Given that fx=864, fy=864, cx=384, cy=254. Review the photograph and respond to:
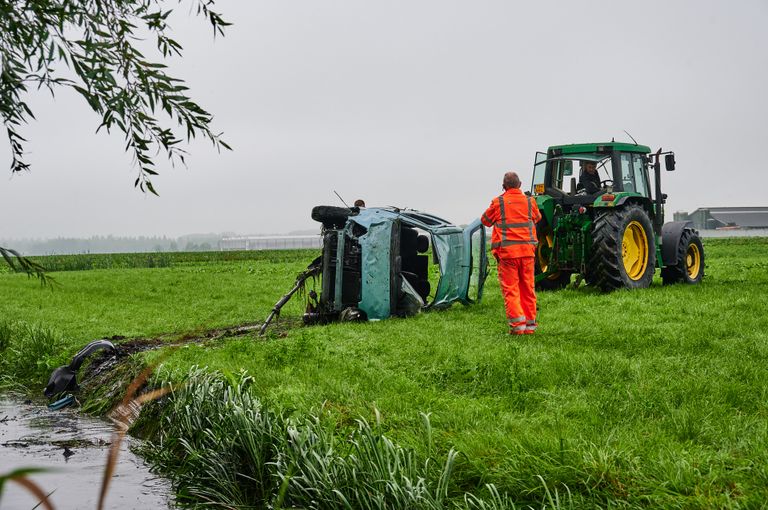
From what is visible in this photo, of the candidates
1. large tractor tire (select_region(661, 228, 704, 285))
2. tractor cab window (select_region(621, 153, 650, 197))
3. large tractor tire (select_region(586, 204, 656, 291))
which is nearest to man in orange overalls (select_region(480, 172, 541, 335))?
large tractor tire (select_region(586, 204, 656, 291))

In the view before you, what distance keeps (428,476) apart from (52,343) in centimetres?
952

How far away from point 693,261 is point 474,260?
5.44 m

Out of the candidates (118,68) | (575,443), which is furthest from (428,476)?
(118,68)

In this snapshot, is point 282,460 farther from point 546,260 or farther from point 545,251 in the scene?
point 546,260

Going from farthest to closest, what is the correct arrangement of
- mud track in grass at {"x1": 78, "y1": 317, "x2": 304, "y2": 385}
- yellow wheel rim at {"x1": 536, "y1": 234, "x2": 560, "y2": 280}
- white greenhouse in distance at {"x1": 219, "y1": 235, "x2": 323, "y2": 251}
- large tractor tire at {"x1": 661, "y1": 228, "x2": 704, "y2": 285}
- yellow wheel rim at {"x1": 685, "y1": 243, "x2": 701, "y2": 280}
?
white greenhouse in distance at {"x1": 219, "y1": 235, "x2": 323, "y2": 251} → yellow wheel rim at {"x1": 685, "y1": 243, "x2": 701, "y2": 280} → large tractor tire at {"x1": 661, "y1": 228, "x2": 704, "y2": 285} → yellow wheel rim at {"x1": 536, "y1": 234, "x2": 560, "y2": 280} → mud track in grass at {"x1": 78, "y1": 317, "x2": 304, "y2": 385}

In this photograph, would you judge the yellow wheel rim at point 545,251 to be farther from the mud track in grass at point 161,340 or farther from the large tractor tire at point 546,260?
the mud track in grass at point 161,340

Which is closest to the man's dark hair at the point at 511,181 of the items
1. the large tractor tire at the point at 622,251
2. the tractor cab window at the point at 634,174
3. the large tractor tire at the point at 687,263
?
the large tractor tire at the point at 622,251

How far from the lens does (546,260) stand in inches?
653

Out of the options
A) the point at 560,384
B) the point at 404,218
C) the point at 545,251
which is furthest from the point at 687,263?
the point at 560,384

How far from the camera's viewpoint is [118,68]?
5.29 metres

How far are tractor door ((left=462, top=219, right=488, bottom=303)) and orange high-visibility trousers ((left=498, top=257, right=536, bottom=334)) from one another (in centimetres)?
289

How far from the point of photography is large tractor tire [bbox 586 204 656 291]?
1460cm

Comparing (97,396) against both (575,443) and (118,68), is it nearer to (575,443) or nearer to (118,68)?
(118,68)

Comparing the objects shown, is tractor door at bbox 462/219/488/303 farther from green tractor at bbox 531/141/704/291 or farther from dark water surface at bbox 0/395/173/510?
dark water surface at bbox 0/395/173/510
